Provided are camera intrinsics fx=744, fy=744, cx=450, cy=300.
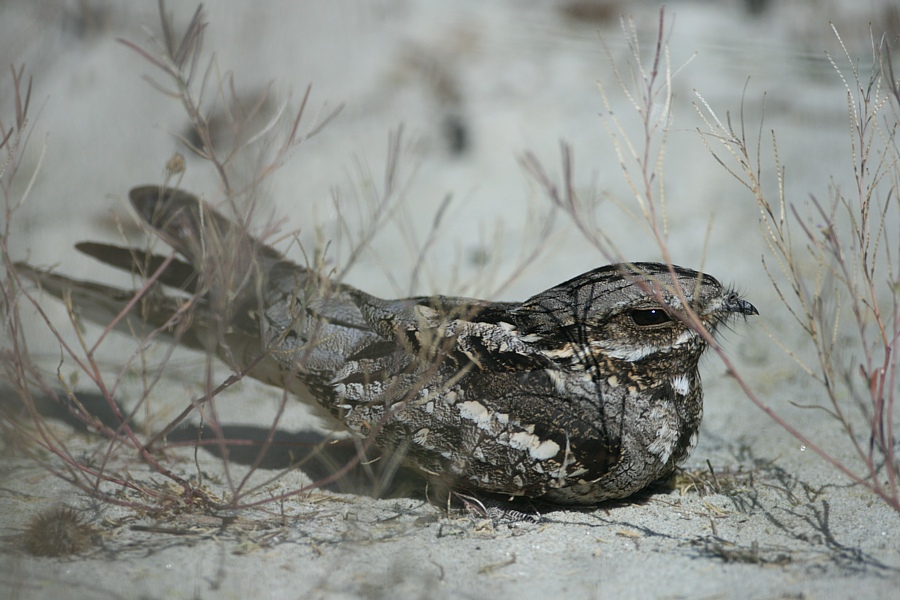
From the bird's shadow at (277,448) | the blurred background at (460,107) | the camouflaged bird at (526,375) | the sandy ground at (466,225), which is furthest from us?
the blurred background at (460,107)

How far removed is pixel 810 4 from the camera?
5781mm

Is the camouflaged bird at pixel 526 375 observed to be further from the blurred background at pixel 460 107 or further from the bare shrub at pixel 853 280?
the blurred background at pixel 460 107

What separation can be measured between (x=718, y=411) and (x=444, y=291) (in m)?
1.69

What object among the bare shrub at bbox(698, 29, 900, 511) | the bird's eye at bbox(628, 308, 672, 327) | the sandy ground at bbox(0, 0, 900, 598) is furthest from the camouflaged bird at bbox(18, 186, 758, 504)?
the bare shrub at bbox(698, 29, 900, 511)

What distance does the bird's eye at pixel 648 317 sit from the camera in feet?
7.96

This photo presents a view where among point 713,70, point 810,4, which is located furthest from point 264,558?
point 810,4

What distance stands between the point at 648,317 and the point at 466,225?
10.0 feet

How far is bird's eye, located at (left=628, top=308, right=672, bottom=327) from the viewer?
2.43 meters

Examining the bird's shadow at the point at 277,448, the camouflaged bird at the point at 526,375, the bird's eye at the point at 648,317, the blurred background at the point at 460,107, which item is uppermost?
the blurred background at the point at 460,107

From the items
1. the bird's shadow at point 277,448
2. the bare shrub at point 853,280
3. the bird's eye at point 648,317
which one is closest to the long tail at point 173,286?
the bird's shadow at point 277,448

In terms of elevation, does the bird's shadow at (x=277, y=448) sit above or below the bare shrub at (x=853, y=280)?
below

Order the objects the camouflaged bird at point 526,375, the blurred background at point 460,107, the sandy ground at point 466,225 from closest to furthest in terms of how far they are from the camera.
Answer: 1. the sandy ground at point 466,225
2. the camouflaged bird at point 526,375
3. the blurred background at point 460,107

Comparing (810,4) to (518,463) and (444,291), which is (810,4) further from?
(518,463)

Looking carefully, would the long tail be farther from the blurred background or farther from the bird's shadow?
the blurred background
